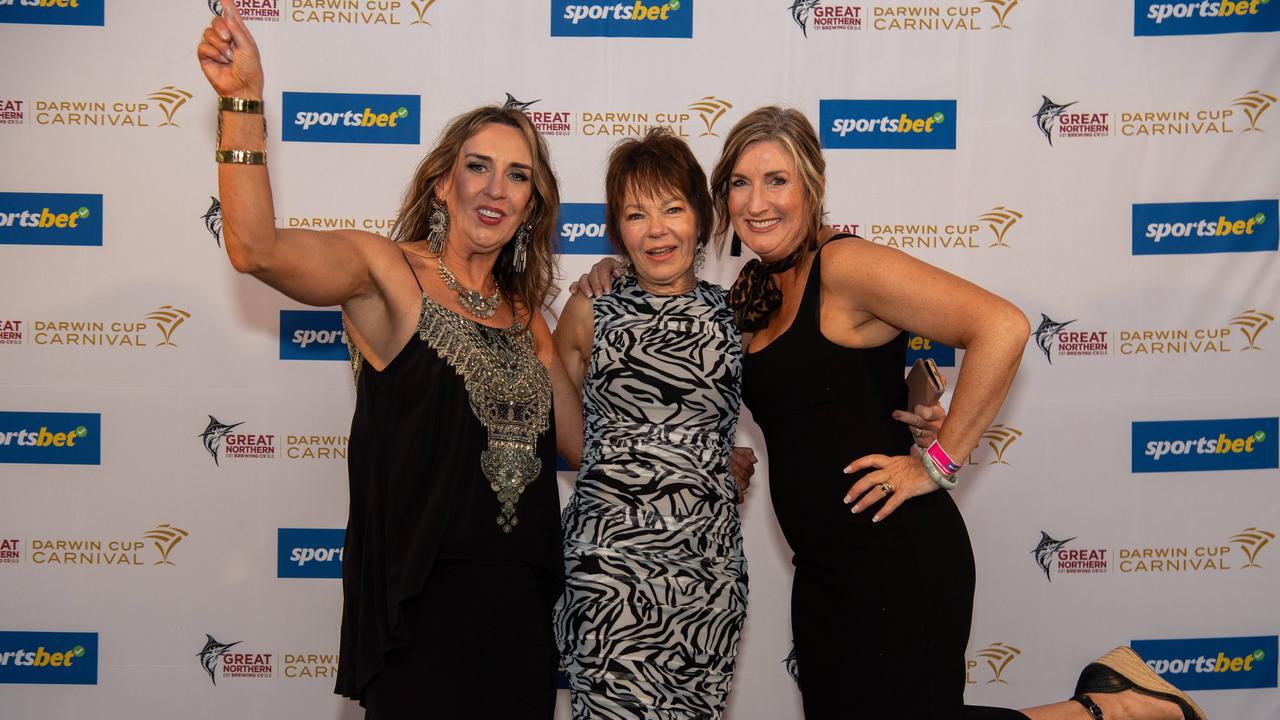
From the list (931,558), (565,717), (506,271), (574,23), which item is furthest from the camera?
(565,717)

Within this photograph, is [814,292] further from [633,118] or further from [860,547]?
[633,118]

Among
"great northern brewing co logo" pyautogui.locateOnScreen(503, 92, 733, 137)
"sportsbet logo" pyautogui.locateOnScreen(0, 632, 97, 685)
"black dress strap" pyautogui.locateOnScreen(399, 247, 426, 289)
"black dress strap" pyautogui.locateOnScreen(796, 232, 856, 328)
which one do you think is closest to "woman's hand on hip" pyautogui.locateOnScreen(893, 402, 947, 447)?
"black dress strap" pyautogui.locateOnScreen(796, 232, 856, 328)

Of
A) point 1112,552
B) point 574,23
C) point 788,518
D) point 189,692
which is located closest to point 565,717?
point 189,692

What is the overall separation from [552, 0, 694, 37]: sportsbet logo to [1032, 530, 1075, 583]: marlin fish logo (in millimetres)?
2167

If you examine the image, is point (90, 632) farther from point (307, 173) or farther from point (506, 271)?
point (506, 271)

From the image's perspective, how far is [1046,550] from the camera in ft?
10.9

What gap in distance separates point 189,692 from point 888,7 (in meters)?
3.39

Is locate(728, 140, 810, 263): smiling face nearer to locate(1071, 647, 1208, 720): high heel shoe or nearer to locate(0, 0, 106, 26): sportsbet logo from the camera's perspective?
locate(1071, 647, 1208, 720): high heel shoe

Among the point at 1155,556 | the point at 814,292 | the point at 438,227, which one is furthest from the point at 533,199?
the point at 1155,556

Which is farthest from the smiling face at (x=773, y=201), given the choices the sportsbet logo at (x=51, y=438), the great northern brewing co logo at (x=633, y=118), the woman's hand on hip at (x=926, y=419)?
the sportsbet logo at (x=51, y=438)

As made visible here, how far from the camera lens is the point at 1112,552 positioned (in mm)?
3314

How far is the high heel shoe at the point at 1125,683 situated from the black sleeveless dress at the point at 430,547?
1.50 metres

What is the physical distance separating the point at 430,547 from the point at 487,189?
2.59 feet

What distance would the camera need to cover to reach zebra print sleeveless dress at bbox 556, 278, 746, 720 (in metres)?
1.98
